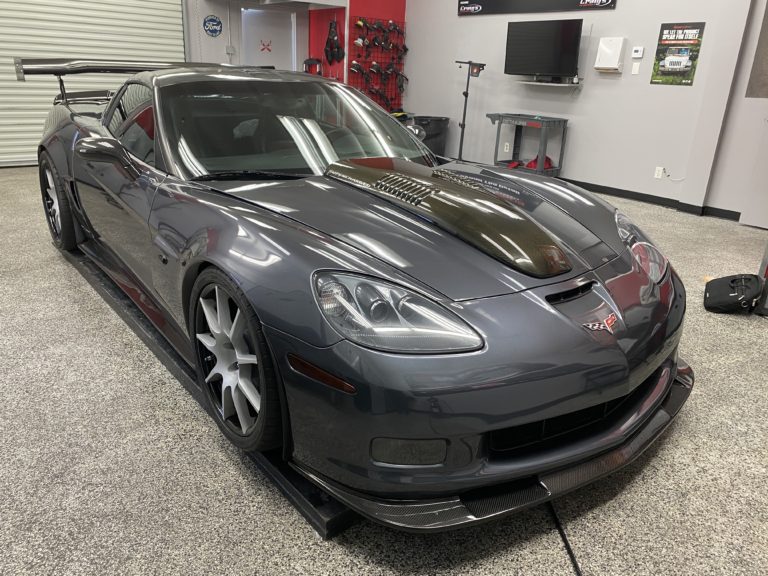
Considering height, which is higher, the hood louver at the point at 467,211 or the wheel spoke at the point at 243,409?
the hood louver at the point at 467,211

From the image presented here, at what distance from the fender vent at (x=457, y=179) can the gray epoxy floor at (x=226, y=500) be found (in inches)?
40.0

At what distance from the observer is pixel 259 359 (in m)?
1.37

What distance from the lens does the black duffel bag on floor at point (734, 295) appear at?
2.91m

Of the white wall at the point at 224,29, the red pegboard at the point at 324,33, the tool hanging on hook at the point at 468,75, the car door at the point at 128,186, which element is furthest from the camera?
the red pegboard at the point at 324,33

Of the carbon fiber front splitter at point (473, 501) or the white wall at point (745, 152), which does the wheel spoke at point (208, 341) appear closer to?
the carbon fiber front splitter at point (473, 501)

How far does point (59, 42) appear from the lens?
6711 millimetres

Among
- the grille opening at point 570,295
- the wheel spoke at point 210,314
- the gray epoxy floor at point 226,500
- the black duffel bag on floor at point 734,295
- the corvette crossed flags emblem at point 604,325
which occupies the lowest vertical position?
the gray epoxy floor at point 226,500

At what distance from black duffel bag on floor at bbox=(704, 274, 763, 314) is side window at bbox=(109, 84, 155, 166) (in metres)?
2.79

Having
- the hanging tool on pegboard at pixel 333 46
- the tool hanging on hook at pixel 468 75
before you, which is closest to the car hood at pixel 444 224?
the tool hanging on hook at pixel 468 75

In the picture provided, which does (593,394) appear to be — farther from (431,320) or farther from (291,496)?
(291,496)

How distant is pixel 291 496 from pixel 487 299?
28.4 inches

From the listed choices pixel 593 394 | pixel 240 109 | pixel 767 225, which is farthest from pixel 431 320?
pixel 767 225

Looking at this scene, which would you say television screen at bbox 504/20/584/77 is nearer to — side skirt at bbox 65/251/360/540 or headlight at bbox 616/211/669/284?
headlight at bbox 616/211/669/284

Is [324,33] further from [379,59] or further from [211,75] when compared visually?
[211,75]
